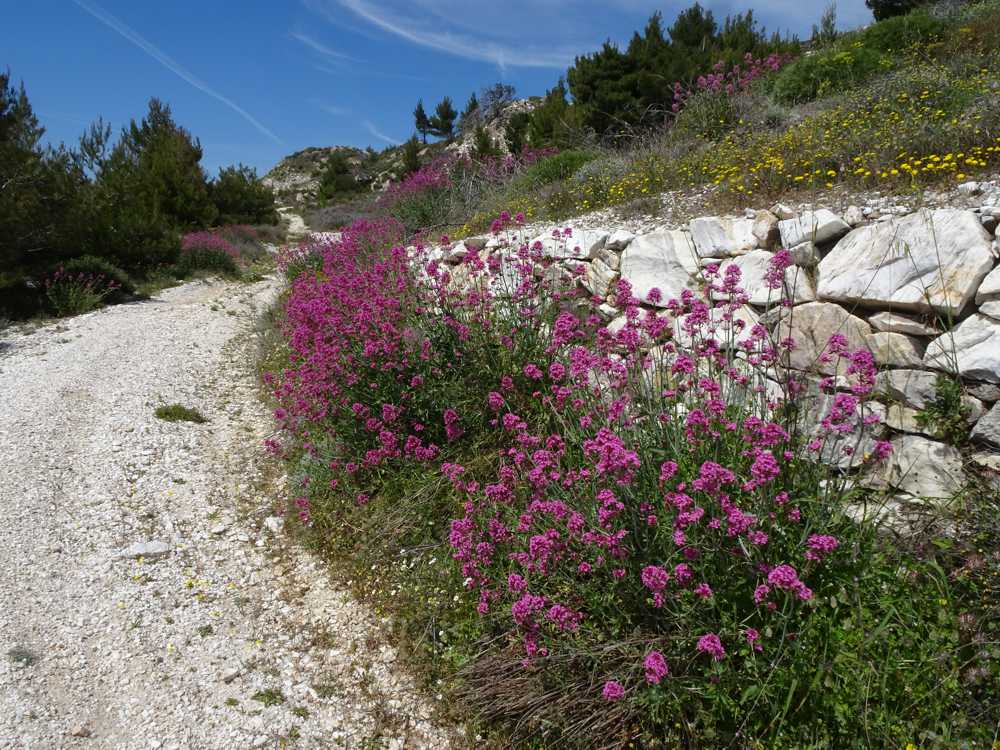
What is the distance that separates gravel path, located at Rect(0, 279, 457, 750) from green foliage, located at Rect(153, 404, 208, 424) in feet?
0.51

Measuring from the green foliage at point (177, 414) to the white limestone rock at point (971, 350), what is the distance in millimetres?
7938

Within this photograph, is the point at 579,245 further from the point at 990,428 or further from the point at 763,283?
the point at 990,428

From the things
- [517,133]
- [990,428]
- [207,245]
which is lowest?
[990,428]

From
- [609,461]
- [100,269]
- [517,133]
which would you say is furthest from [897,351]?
[517,133]

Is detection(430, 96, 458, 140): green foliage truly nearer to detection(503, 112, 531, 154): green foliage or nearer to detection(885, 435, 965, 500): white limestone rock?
detection(503, 112, 531, 154): green foliage

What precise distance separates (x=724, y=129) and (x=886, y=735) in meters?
9.81

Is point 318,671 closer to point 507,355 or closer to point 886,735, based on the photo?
point 507,355

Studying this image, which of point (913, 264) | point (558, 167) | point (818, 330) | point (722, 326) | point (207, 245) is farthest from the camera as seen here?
point (207, 245)

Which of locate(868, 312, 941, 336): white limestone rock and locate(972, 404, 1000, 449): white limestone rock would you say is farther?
locate(868, 312, 941, 336): white limestone rock

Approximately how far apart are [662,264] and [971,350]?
2.84 m

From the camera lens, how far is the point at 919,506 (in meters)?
3.21

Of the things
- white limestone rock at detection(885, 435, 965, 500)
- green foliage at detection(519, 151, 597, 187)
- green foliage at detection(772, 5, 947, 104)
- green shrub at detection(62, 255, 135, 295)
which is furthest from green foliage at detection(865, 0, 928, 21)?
green shrub at detection(62, 255, 135, 295)

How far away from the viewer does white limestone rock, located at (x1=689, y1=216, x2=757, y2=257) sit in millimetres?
5566

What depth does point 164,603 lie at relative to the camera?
433 centimetres
